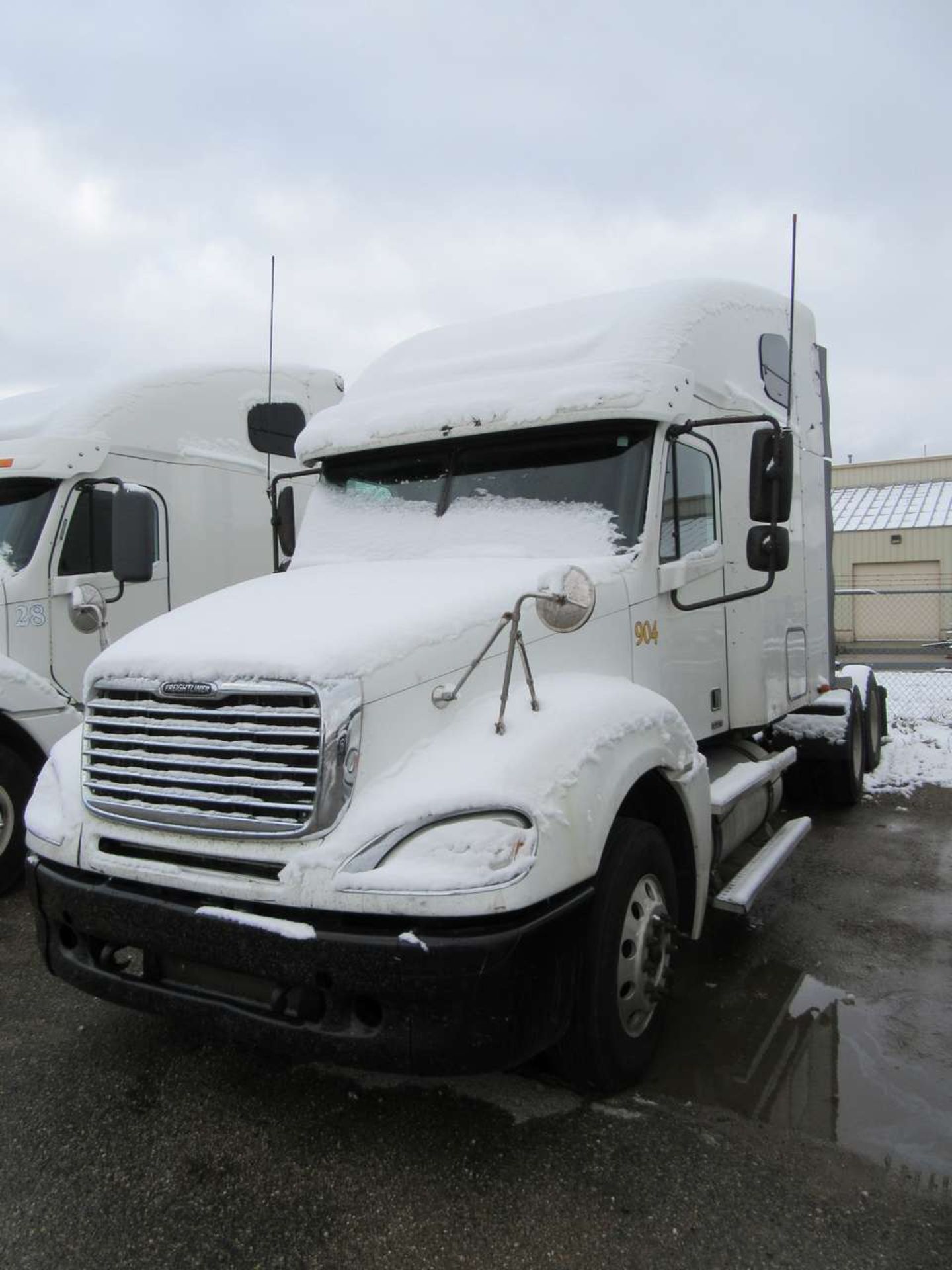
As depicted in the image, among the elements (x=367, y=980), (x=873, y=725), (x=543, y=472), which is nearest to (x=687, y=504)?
(x=543, y=472)

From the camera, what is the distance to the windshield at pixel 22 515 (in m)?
6.03

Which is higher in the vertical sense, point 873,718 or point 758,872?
point 873,718

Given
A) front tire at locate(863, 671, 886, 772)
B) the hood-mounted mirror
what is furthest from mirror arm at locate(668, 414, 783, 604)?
front tire at locate(863, 671, 886, 772)

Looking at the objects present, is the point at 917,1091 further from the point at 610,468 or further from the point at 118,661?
the point at 118,661

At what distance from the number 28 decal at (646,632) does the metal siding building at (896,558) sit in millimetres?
24427

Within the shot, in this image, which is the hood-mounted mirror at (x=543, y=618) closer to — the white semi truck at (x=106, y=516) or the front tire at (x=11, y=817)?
the white semi truck at (x=106, y=516)

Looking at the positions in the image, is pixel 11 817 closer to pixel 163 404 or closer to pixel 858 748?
pixel 163 404

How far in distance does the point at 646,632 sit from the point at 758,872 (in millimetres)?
1328

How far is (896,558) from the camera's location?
103 feet

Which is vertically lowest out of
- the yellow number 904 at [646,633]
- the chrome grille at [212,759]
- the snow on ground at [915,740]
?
the snow on ground at [915,740]

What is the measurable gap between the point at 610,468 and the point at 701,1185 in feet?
9.02

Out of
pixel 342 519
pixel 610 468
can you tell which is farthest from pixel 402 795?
pixel 342 519

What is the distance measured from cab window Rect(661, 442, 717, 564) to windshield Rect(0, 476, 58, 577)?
13.7 ft

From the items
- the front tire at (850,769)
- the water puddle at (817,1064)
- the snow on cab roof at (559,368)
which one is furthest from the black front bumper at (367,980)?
the front tire at (850,769)
